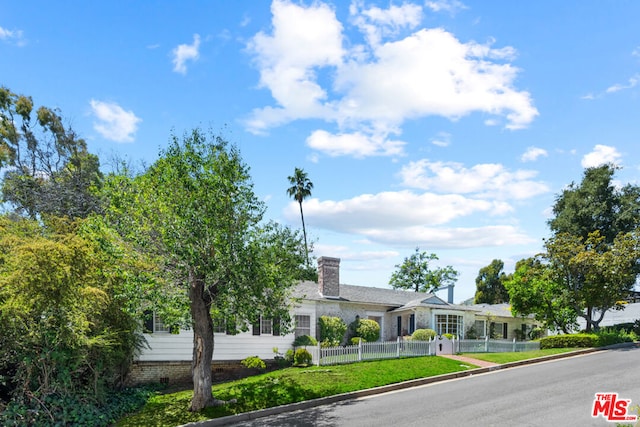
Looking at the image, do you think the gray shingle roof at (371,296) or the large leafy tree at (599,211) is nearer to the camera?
the gray shingle roof at (371,296)

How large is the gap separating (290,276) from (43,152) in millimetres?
24399

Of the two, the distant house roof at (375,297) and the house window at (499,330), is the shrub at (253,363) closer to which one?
the distant house roof at (375,297)

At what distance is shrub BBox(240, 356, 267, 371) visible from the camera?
22.3m

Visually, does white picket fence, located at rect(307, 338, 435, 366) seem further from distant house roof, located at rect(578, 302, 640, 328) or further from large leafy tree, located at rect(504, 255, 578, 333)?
distant house roof, located at rect(578, 302, 640, 328)

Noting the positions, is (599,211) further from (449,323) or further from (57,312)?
(57,312)

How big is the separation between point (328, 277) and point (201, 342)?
14.0m

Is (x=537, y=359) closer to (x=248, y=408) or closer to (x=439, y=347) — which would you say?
(x=439, y=347)

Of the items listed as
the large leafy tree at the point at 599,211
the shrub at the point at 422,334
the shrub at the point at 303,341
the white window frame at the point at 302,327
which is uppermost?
the large leafy tree at the point at 599,211

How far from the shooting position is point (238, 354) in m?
22.9

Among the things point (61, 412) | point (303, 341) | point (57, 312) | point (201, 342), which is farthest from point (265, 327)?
point (57, 312)

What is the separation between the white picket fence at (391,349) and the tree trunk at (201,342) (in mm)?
7735

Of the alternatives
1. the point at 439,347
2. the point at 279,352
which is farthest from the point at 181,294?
the point at 439,347

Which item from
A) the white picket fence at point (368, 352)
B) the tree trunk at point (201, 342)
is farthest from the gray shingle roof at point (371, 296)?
the tree trunk at point (201, 342)

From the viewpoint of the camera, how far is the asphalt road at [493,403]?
12.4 m
